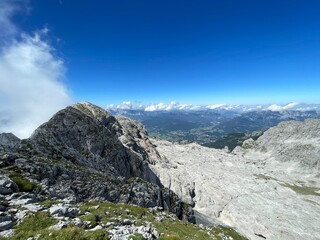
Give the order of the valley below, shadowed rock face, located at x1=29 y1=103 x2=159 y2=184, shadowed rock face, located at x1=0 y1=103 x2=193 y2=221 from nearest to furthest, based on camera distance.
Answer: the valley below < shadowed rock face, located at x1=0 y1=103 x2=193 y2=221 < shadowed rock face, located at x1=29 y1=103 x2=159 y2=184

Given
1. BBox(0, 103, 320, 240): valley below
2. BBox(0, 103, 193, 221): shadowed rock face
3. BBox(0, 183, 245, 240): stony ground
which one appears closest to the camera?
BBox(0, 183, 245, 240): stony ground

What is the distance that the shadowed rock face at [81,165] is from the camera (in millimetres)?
41062

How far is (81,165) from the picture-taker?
6016 cm

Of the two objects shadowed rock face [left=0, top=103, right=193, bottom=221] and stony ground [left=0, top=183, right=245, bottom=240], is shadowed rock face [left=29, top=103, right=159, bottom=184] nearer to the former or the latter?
shadowed rock face [left=0, top=103, right=193, bottom=221]

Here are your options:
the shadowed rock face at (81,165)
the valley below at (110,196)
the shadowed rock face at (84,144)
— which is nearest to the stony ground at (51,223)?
the valley below at (110,196)

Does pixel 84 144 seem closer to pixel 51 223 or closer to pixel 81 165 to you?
pixel 81 165

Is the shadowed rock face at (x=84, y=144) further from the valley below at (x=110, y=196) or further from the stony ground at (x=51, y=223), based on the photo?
the stony ground at (x=51, y=223)

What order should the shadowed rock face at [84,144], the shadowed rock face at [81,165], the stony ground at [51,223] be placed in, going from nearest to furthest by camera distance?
the stony ground at [51,223], the shadowed rock face at [81,165], the shadowed rock face at [84,144]

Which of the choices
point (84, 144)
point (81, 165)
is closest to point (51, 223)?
point (81, 165)

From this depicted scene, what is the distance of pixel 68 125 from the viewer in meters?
85.8

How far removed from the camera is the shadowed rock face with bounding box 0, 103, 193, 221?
41062 millimetres

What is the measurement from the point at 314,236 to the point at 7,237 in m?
151

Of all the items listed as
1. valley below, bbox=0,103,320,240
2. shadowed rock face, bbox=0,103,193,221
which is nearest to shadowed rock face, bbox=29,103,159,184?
shadowed rock face, bbox=0,103,193,221

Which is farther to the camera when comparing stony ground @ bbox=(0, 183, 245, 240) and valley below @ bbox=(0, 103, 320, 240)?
valley below @ bbox=(0, 103, 320, 240)
